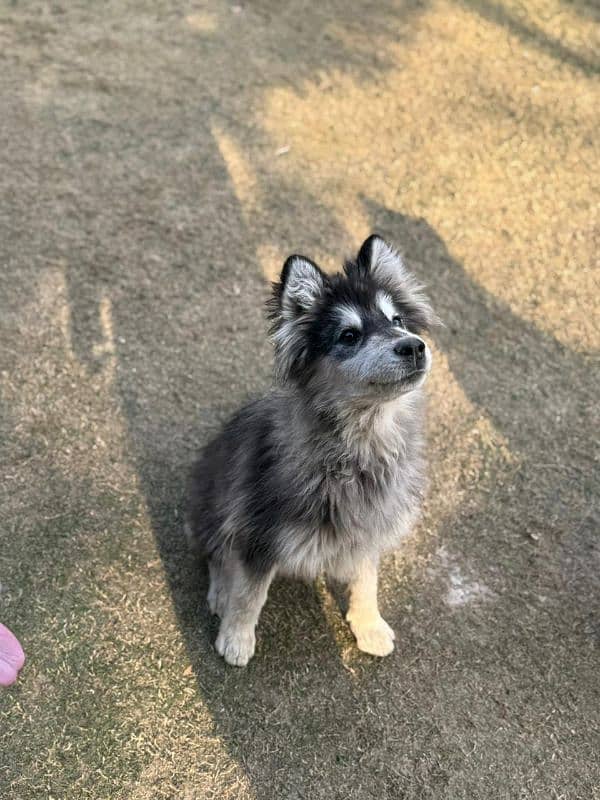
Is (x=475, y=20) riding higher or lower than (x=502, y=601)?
higher

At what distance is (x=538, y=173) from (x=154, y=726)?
4768 millimetres

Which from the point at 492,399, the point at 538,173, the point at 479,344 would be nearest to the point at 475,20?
the point at 538,173

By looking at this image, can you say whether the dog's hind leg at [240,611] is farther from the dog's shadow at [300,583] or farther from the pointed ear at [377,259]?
the pointed ear at [377,259]

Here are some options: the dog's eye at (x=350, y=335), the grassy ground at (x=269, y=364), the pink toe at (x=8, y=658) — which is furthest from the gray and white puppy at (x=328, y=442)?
the pink toe at (x=8, y=658)

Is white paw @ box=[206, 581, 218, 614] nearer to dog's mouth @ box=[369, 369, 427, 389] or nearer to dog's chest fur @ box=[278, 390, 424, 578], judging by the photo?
dog's chest fur @ box=[278, 390, 424, 578]

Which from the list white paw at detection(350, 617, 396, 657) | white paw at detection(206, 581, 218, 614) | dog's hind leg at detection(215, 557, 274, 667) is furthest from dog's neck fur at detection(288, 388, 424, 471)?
white paw at detection(206, 581, 218, 614)

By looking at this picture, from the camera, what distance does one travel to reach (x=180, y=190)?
5309mm

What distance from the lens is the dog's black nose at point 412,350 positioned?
2463 mm

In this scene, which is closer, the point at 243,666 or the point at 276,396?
the point at 276,396

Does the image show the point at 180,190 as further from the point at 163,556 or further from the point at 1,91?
the point at 163,556

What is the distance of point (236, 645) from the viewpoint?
10.1ft

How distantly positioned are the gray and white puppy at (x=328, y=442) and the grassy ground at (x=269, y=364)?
1.48ft

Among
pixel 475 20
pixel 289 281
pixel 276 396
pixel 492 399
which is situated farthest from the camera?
pixel 475 20

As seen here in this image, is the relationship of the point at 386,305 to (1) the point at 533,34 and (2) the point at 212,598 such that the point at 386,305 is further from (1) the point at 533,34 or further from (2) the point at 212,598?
(1) the point at 533,34
